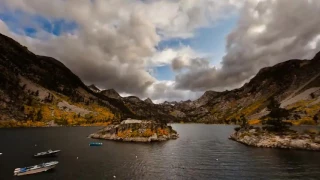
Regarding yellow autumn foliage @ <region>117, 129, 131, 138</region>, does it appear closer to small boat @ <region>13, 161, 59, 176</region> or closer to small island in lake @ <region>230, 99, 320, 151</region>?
small island in lake @ <region>230, 99, 320, 151</region>

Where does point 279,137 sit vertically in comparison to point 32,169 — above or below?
above

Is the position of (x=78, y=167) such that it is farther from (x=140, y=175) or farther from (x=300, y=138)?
(x=300, y=138)

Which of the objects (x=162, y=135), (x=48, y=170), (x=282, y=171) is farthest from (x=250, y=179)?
(x=162, y=135)

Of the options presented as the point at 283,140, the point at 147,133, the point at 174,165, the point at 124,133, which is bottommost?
the point at 174,165

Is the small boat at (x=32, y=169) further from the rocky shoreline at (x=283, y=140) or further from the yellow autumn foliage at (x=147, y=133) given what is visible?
the rocky shoreline at (x=283, y=140)

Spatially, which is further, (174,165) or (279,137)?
(279,137)

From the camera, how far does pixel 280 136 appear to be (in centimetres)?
14950

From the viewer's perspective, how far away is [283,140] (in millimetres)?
144250

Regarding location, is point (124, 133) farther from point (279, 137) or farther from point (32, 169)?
point (32, 169)

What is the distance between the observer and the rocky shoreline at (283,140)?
13456 centimetres

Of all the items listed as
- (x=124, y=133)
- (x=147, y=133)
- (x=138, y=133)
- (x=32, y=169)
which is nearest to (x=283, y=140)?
(x=147, y=133)

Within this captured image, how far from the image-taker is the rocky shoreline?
13456cm

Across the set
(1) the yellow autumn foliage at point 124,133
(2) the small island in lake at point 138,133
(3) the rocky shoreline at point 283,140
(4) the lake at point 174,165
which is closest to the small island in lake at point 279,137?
(3) the rocky shoreline at point 283,140

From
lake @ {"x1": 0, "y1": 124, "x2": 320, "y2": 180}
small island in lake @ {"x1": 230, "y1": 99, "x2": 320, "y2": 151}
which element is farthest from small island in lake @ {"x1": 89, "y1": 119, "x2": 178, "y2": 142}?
small island in lake @ {"x1": 230, "y1": 99, "x2": 320, "y2": 151}
